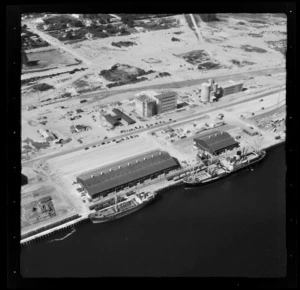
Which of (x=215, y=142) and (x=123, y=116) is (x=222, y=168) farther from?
(x=123, y=116)

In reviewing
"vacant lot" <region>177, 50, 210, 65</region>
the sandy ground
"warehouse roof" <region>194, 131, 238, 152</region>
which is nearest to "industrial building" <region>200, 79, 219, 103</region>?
the sandy ground

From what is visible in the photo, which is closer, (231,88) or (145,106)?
(145,106)

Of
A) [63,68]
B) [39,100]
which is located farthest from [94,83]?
[39,100]

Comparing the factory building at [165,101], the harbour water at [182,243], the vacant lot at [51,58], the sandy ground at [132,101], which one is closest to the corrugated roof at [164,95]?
the factory building at [165,101]

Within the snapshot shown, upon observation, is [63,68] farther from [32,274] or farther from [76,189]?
[32,274]

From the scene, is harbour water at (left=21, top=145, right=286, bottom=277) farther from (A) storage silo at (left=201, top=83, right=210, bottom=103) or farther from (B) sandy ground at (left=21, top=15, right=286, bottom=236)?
(A) storage silo at (left=201, top=83, right=210, bottom=103)

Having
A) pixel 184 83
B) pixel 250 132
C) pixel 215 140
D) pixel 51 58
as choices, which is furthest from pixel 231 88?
pixel 51 58
